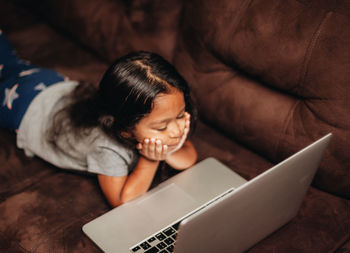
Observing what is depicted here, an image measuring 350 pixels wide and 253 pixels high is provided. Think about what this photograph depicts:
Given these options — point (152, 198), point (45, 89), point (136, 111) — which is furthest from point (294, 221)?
point (45, 89)

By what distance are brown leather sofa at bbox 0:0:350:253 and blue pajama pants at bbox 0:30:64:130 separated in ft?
0.26

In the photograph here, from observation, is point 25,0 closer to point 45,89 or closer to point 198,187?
point 45,89

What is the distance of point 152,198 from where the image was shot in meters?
1.11

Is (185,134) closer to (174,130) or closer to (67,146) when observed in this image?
(174,130)

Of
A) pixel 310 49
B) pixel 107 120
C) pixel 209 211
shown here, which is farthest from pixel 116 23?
pixel 209 211

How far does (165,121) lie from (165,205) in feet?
0.76

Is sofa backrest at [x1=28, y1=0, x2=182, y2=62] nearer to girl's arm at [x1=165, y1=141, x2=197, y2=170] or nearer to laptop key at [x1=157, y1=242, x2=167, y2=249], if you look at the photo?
girl's arm at [x1=165, y1=141, x2=197, y2=170]

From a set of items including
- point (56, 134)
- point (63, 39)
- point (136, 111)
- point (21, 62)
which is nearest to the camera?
point (136, 111)

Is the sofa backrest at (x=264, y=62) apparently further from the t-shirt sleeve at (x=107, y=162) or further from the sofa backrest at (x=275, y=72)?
the t-shirt sleeve at (x=107, y=162)

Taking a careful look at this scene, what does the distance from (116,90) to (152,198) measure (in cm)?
31

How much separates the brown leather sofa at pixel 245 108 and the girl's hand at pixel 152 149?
5.4 inches

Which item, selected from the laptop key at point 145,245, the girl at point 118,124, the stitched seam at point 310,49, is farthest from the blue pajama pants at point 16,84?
the stitched seam at point 310,49

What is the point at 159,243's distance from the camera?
3.24 feet

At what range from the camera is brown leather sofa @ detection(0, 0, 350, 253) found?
1.05m
